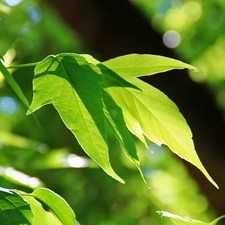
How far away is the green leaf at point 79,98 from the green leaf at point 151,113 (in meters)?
0.03

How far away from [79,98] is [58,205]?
0.22ft

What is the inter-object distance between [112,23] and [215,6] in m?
0.72

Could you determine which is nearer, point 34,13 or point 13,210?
point 13,210

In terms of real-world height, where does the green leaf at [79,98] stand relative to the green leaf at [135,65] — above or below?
below

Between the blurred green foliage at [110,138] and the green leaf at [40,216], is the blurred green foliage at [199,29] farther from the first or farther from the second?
the green leaf at [40,216]

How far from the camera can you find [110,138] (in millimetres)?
1766

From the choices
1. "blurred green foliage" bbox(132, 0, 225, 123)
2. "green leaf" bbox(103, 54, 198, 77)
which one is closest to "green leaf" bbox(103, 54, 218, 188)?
"green leaf" bbox(103, 54, 198, 77)

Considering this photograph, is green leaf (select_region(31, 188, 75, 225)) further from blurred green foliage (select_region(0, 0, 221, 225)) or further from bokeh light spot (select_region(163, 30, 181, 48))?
bokeh light spot (select_region(163, 30, 181, 48))

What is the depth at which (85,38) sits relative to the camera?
4.41ft

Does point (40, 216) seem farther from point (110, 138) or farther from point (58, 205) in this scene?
point (110, 138)

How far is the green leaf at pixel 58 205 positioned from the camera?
1.14 ft

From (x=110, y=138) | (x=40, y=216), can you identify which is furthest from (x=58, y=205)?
(x=110, y=138)

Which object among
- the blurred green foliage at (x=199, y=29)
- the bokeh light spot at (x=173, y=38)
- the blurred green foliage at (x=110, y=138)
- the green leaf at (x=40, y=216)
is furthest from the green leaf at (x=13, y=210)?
the bokeh light spot at (x=173, y=38)

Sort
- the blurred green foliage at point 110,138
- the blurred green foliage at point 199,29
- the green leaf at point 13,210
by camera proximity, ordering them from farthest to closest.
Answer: the blurred green foliage at point 199,29, the blurred green foliage at point 110,138, the green leaf at point 13,210
